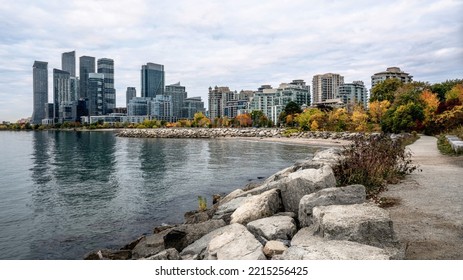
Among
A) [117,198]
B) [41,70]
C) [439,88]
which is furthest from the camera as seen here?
[439,88]

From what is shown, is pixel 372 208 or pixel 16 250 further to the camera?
Result: pixel 16 250

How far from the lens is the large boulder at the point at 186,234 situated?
25.2ft

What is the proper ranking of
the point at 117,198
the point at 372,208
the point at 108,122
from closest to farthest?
1. the point at 372,208
2. the point at 117,198
3. the point at 108,122

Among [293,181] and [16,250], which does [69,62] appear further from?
[293,181]

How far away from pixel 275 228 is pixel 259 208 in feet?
4.88

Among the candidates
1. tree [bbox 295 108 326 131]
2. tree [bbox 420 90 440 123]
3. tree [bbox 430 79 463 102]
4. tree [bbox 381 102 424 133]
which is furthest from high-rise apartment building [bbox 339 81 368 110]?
tree [bbox 381 102 424 133]

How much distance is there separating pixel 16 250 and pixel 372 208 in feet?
30.5

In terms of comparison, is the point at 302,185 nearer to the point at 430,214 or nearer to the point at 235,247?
the point at 430,214

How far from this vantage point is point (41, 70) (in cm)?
948

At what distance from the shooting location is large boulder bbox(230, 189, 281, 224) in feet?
24.4

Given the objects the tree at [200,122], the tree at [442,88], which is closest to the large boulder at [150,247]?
the tree at [442,88]

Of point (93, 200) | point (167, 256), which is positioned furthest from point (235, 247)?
point (93, 200)

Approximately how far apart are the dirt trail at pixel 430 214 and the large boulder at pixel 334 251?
3.23 feet
